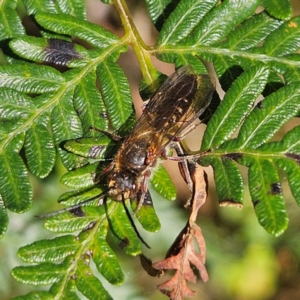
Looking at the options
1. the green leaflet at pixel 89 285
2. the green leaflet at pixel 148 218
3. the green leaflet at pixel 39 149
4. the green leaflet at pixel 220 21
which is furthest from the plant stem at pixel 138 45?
the green leaflet at pixel 89 285

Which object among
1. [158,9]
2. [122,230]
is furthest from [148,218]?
[158,9]

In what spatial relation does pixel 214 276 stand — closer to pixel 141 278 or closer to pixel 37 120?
pixel 141 278

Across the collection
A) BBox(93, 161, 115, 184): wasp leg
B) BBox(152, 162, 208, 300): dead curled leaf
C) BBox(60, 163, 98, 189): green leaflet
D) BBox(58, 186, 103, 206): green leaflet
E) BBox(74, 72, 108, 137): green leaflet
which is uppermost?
BBox(74, 72, 108, 137): green leaflet

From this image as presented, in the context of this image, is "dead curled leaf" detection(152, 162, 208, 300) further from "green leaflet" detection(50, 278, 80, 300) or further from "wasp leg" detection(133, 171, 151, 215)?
"green leaflet" detection(50, 278, 80, 300)

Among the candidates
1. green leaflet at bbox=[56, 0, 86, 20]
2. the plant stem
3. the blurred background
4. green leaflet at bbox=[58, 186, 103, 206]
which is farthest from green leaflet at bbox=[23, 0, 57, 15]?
the blurred background

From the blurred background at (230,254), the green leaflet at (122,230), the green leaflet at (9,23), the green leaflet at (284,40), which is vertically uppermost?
the green leaflet at (9,23)

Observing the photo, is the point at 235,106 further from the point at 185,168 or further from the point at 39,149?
the point at 39,149

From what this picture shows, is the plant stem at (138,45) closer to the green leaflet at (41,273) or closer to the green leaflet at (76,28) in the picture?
the green leaflet at (76,28)

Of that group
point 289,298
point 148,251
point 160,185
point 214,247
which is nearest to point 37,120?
point 160,185
